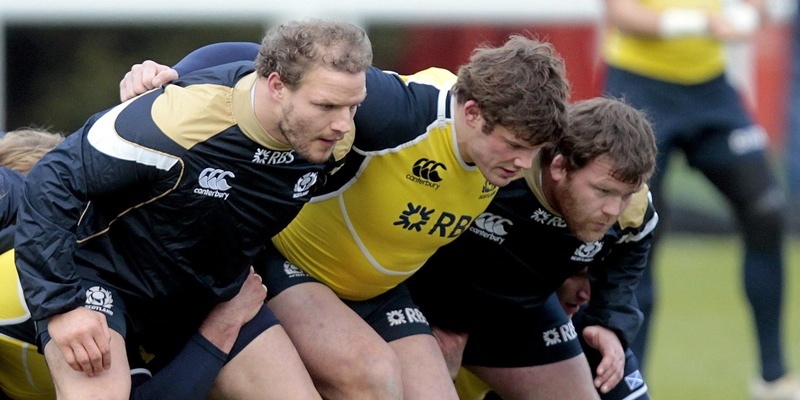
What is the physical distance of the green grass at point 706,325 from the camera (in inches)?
294

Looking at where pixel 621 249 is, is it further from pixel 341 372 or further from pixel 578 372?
pixel 341 372

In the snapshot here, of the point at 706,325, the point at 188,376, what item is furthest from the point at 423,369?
the point at 706,325

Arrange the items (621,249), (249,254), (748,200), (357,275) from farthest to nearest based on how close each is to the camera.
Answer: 1. (748,200)
2. (621,249)
3. (357,275)
4. (249,254)

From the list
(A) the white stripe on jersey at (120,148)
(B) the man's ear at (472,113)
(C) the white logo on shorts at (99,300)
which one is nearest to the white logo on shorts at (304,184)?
(A) the white stripe on jersey at (120,148)

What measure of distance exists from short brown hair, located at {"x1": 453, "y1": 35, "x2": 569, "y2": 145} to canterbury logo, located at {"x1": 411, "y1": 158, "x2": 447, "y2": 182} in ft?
0.77

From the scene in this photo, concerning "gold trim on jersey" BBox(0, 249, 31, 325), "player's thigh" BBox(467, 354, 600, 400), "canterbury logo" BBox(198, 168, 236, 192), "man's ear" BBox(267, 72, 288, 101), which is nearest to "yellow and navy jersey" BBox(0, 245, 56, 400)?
"gold trim on jersey" BBox(0, 249, 31, 325)

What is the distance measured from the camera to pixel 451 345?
202 inches

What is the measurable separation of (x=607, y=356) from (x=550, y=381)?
27cm

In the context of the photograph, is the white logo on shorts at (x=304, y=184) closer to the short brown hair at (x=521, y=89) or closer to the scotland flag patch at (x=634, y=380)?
the short brown hair at (x=521, y=89)

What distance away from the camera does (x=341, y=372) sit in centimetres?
443

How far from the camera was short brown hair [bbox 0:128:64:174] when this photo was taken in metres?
4.77

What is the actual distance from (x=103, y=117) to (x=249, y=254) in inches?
26.4

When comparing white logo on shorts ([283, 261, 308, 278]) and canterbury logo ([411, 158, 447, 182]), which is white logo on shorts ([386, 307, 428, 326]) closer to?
white logo on shorts ([283, 261, 308, 278])

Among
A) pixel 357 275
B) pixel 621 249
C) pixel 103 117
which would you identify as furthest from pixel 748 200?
pixel 103 117
